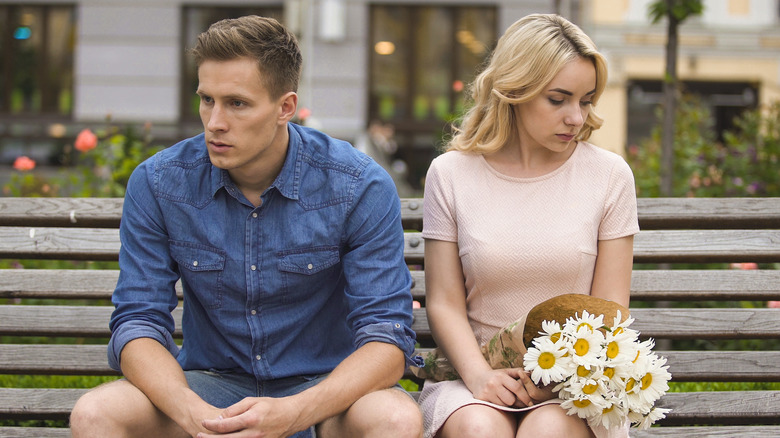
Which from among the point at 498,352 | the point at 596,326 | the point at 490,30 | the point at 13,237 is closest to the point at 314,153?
the point at 498,352

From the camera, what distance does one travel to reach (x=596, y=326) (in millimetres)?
2354

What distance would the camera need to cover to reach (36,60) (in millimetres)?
14008

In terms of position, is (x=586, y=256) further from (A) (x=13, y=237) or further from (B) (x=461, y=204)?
(A) (x=13, y=237)

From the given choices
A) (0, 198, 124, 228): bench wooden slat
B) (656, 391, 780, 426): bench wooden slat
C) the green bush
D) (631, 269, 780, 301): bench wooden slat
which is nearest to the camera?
(656, 391, 780, 426): bench wooden slat

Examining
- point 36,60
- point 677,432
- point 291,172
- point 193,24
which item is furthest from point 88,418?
point 36,60

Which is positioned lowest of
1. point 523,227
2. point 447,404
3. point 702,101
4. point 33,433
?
point 33,433

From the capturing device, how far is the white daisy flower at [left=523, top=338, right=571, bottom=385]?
7.68 ft

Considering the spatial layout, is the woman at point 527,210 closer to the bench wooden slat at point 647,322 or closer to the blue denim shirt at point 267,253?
the blue denim shirt at point 267,253

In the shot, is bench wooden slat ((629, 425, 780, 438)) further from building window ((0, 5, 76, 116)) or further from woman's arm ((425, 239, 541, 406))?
building window ((0, 5, 76, 116))

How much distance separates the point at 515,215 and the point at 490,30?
1135 cm

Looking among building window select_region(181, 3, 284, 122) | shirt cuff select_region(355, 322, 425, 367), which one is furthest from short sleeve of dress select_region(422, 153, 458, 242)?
building window select_region(181, 3, 284, 122)

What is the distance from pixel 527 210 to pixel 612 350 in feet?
2.27

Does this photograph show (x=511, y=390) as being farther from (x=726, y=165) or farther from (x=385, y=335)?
(x=726, y=165)

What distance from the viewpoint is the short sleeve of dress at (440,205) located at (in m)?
2.94
